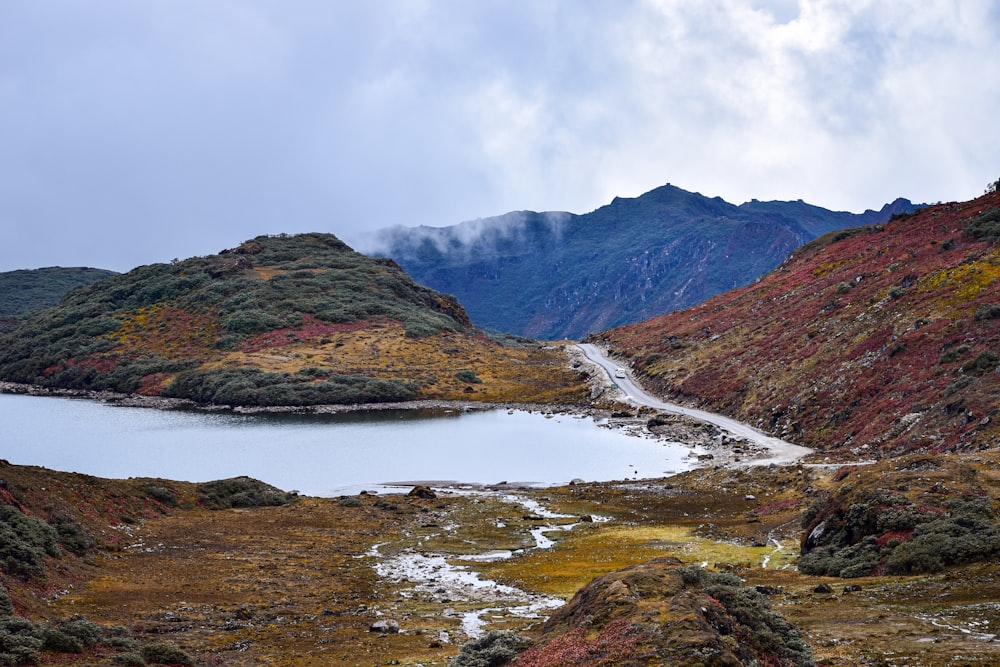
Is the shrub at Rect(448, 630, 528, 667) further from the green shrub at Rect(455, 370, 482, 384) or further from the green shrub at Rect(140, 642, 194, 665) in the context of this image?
the green shrub at Rect(455, 370, 482, 384)

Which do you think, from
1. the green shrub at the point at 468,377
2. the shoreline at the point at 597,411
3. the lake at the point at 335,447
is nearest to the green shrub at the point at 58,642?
the lake at the point at 335,447

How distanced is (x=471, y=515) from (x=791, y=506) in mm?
26901

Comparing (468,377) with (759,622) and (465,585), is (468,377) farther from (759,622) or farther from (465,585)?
(759,622)

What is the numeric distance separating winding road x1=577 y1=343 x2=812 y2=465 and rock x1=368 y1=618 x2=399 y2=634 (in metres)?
55.8

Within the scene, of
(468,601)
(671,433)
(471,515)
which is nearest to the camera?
(468,601)

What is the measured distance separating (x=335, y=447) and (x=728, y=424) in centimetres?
5605

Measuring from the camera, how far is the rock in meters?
34.1

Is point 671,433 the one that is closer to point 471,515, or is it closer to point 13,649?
point 471,515

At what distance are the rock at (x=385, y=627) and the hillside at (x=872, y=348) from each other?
161 feet

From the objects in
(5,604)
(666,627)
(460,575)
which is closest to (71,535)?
(5,604)

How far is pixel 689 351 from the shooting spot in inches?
6097

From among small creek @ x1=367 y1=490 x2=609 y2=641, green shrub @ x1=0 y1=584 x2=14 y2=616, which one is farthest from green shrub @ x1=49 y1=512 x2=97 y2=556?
small creek @ x1=367 y1=490 x2=609 y2=641

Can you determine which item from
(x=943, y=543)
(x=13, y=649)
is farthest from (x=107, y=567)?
(x=943, y=543)

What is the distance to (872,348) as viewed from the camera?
97875 millimetres
